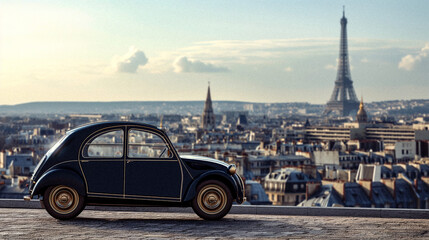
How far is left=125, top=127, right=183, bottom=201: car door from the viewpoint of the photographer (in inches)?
462

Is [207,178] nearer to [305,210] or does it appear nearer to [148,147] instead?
[148,147]

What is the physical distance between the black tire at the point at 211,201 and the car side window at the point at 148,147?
0.67 meters

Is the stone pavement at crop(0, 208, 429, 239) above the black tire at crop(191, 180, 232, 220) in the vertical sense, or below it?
below

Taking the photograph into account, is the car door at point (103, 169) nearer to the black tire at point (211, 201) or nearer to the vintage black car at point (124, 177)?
the vintage black car at point (124, 177)

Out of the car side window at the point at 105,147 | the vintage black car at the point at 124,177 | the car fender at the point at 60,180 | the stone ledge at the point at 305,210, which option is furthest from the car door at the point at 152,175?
the stone ledge at the point at 305,210

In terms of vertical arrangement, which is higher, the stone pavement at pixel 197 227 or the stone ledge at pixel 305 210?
the stone ledge at pixel 305 210

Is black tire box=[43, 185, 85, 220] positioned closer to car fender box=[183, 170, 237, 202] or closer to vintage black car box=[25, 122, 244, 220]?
vintage black car box=[25, 122, 244, 220]

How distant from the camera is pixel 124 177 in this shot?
11758 millimetres

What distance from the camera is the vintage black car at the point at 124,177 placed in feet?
38.5

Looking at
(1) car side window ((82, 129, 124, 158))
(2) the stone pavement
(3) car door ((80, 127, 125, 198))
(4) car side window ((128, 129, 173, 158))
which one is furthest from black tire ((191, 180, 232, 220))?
(1) car side window ((82, 129, 124, 158))

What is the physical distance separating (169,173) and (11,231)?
2.37 meters

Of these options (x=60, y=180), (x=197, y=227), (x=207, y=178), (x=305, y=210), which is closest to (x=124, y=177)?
(x=60, y=180)

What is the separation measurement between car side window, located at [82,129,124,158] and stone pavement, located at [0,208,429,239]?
90 centimetres

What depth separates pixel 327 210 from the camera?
13.0 meters
